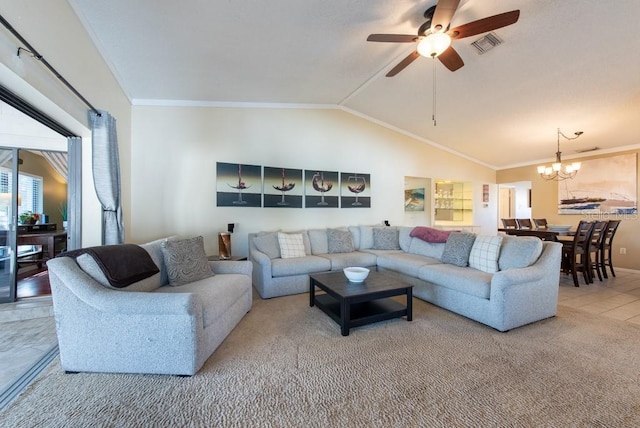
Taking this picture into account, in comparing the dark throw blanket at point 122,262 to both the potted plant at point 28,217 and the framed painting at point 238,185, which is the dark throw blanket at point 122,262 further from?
the potted plant at point 28,217

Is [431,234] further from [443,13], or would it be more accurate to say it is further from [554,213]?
[554,213]

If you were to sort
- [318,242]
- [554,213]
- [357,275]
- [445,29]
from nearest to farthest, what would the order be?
[445,29]
[357,275]
[318,242]
[554,213]

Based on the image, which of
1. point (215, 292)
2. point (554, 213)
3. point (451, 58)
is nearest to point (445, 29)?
point (451, 58)

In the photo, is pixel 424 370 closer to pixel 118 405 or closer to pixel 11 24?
pixel 118 405

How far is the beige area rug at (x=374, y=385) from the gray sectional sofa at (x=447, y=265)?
0.96 feet

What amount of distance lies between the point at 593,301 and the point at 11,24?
20.3 feet

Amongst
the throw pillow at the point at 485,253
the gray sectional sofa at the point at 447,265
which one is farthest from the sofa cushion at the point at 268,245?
the throw pillow at the point at 485,253

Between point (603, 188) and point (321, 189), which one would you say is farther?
point (603, 188)

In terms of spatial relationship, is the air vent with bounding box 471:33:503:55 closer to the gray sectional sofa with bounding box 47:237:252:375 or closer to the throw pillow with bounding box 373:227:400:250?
the throw pillow with bounding box 373:227:400:250

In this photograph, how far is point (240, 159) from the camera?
176 inches

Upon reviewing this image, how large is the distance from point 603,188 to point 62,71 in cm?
846

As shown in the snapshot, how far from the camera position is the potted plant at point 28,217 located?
3803mm

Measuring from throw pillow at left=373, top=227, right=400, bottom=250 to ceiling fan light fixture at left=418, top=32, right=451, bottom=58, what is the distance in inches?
123

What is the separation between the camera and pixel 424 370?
1.95 meters
